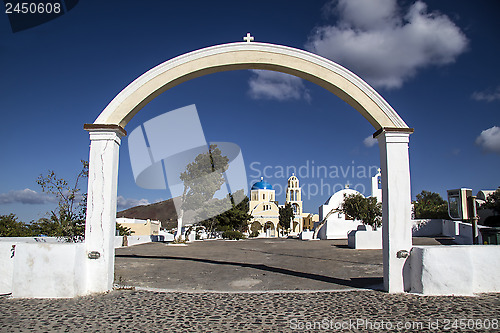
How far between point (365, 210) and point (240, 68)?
2027 centimetres

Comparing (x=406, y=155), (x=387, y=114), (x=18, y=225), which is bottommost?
(x=18, y=225)

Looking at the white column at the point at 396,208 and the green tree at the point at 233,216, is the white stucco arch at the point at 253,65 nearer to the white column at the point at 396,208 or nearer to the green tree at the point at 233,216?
the white column at the point at 396,208

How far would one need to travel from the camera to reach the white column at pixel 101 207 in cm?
605

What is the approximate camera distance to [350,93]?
21.6ft

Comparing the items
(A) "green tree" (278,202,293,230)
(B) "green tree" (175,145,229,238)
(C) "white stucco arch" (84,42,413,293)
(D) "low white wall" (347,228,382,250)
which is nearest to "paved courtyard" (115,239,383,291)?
(C) "white stucco arch" (84,42,413,293)

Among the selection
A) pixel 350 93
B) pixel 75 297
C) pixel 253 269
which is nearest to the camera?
pixel 75 297

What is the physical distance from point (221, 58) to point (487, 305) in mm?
5917

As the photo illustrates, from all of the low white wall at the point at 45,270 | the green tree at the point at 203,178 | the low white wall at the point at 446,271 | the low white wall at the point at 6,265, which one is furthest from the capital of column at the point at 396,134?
the green tree at the point at 203,178

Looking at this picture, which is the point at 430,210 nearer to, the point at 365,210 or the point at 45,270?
the point at 365,210

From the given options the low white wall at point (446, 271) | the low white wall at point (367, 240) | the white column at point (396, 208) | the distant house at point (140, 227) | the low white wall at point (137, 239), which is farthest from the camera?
the distant house at point (140, 227)

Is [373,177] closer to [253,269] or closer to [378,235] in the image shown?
[378,235]

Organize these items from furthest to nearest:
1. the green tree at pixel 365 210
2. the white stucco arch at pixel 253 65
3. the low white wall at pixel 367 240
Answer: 1. the green tree at pixel 365 210
2. the low white wall at pixel 367 240
3. the white stucco arch at pixel 253 65

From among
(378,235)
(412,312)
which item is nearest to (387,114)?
(412,312)

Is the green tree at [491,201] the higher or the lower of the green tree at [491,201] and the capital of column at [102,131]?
the lower
